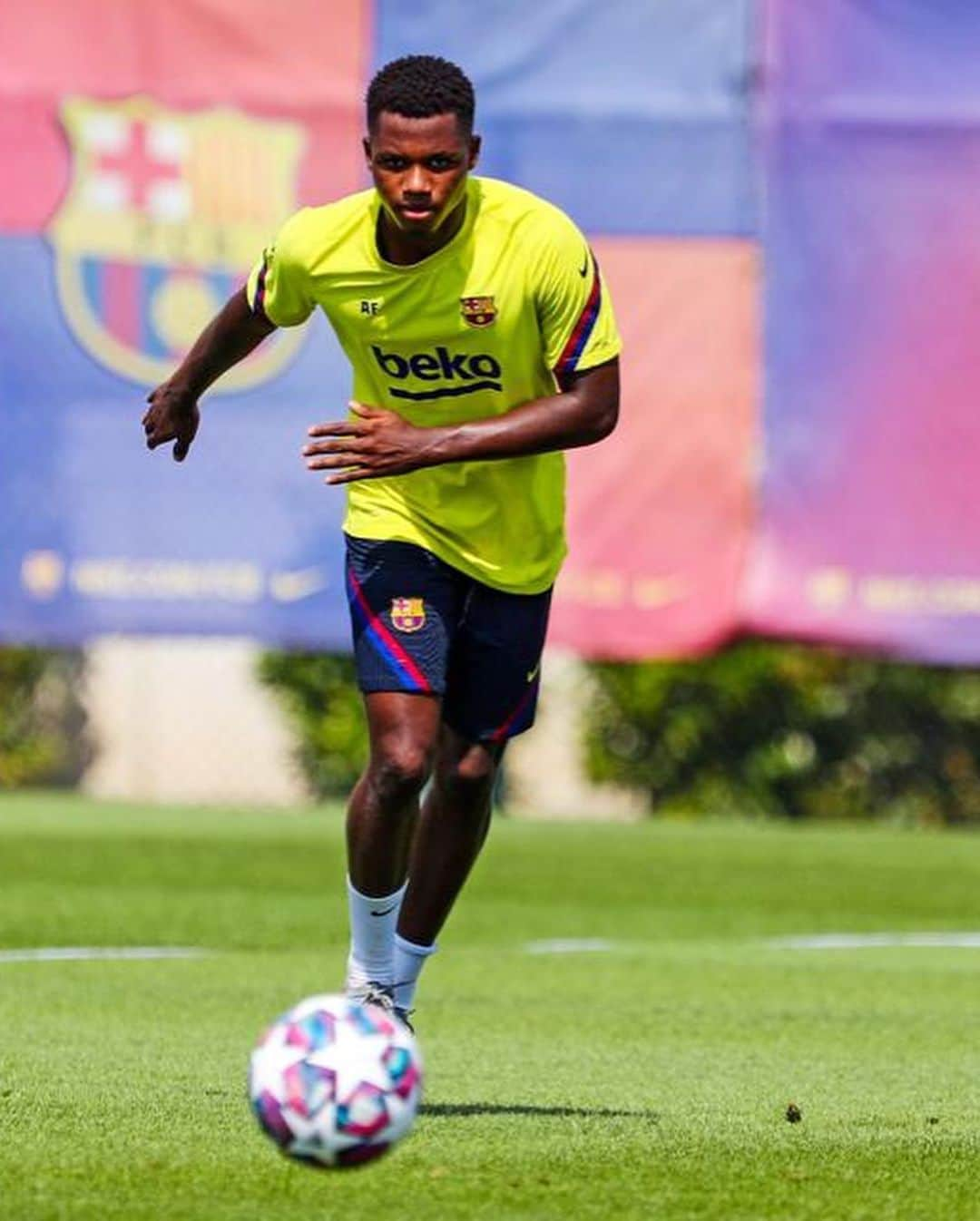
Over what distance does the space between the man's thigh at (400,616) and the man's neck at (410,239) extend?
0.66m

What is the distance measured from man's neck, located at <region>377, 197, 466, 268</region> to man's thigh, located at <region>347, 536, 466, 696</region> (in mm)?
664

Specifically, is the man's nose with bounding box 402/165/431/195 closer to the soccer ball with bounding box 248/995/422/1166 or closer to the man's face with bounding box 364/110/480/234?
the man's face with bounding box 364/110/480/234

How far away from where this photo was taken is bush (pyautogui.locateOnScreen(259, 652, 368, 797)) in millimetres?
17281

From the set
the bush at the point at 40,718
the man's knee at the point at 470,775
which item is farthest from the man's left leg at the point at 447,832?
the bush at the point at 40,718

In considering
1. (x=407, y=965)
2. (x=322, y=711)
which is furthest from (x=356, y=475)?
(x=322, y=711)

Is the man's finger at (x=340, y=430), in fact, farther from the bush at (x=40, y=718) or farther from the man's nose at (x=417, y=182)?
the bush at (x=40, y=718)

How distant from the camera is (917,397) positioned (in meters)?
14.7

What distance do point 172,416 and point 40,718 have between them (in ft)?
37.3

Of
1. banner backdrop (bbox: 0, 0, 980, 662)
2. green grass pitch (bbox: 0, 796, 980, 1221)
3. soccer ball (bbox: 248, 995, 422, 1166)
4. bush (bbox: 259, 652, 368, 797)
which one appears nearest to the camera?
soccer ball (bbox: 248, 995, 422, 1166)

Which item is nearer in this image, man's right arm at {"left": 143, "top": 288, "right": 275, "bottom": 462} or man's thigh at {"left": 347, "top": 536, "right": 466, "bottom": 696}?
man's thigh at {"left": 347, "top": 536, "right": 466, "bottom": 696}

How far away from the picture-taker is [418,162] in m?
6.51

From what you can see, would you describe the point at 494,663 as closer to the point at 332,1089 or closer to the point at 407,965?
the point at 407,965

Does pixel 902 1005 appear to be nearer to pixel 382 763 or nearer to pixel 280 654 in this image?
pixel 382 763

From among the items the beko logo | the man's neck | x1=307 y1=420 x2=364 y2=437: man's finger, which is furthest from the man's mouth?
x1=307 y1=420 x2=364 y2=437: man's finger
